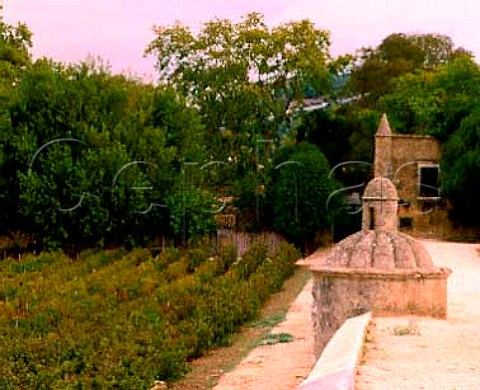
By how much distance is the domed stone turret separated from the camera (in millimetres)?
12859

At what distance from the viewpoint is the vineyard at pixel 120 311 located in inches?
448

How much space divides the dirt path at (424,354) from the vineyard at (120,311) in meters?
3.09

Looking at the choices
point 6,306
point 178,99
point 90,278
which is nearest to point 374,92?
point 178,99

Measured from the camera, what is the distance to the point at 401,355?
394 inches

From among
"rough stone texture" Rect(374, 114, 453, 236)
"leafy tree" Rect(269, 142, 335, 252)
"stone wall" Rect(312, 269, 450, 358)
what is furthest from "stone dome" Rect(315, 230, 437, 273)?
"rough stone texture" Rect(374, 114, 453, 236)

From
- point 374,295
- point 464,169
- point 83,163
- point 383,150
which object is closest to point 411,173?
point 383,150

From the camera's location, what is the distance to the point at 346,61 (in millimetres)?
42906

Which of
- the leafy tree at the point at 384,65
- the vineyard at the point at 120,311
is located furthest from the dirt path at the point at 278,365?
the leafy tree at the point at 384,65

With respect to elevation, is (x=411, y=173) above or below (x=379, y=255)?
above

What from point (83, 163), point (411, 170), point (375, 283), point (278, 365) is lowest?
point (278, 365)

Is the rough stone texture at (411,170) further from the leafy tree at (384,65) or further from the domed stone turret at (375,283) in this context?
the domed stone turret at (375,283)

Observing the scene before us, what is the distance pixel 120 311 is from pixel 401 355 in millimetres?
7666

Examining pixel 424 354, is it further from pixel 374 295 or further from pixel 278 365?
pixel 278 365

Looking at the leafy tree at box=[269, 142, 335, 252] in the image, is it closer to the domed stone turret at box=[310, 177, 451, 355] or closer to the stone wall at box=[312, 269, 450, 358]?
the domed stone turret at box=[310, 177, 451, 355]
